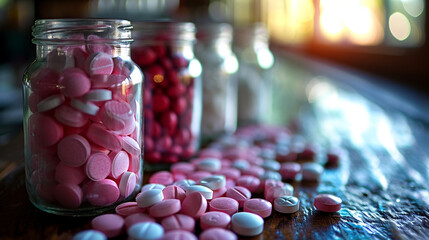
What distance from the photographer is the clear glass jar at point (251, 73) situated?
1137 mm

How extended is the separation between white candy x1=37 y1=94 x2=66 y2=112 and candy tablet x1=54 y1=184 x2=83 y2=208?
0.33 ft

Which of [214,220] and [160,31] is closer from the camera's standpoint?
[214,220]

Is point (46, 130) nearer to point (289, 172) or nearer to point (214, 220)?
point (214, 220)

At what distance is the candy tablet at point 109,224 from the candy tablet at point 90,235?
0.04ft

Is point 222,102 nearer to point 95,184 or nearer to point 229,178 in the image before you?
point 229,178

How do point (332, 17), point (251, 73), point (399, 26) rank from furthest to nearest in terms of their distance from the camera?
point (332, 17)
point (399, 26)
point (251, 73)

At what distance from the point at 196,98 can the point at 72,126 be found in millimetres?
338

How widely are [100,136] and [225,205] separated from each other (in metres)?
0.19

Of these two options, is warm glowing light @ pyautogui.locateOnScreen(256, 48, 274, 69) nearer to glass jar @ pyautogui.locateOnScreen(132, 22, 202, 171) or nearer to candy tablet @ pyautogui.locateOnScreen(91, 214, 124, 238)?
glass jar @ pyautogui.locateOnScreen(132, 22, 202, 171)

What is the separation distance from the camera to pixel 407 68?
1781 mm

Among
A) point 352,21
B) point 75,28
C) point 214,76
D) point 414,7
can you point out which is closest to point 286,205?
point 75,28

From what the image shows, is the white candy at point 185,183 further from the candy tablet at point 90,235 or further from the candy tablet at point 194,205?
the candy tablet at point 90,235

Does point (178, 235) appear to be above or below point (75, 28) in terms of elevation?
below

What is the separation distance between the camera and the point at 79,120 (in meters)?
0.52
